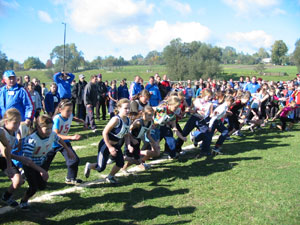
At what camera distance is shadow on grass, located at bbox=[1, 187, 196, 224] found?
374 centimetres

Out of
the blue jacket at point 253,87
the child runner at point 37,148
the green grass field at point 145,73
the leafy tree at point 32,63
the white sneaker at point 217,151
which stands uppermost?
the leafy tree at point 32,63

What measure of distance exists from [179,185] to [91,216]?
179 cm

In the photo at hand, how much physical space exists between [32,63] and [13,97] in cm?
10524

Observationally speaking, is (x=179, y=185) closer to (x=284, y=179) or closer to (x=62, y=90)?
(x=284, y=179)

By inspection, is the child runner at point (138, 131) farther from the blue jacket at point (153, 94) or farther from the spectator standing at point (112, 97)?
the spectator standing at point (112, 97)

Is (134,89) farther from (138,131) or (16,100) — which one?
(16,100)

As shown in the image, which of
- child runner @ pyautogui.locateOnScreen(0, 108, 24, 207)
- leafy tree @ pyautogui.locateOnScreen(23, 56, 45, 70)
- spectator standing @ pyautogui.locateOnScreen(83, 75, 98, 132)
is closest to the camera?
child runner @ pyautogui.locateOnScreen(0, 108, 24, 207)

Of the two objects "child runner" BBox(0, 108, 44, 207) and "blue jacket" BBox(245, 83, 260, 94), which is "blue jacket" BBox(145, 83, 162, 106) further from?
"child runner" BBox(0, 108, 44, 207)

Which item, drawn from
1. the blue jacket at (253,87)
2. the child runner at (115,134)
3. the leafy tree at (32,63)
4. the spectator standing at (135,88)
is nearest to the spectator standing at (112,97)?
the spectator standing at (135,88)

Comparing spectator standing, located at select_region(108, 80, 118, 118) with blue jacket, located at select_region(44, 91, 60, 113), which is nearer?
blue jacket, located at select_region(44, 91, 60, 113)

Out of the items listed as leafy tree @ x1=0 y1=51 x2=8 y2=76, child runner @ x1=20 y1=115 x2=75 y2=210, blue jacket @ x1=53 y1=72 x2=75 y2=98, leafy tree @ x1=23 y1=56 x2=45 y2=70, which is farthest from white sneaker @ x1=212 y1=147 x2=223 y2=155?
leafy tree @ x1=23 y1=56 x2=45 y2=70

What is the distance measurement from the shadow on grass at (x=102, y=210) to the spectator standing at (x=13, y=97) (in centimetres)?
201

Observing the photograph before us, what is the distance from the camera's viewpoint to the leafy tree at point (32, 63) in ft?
329

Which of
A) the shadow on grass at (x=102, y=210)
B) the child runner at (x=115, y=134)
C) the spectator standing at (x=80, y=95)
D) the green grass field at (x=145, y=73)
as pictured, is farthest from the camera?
the green grass field at (x=145, y=73)
